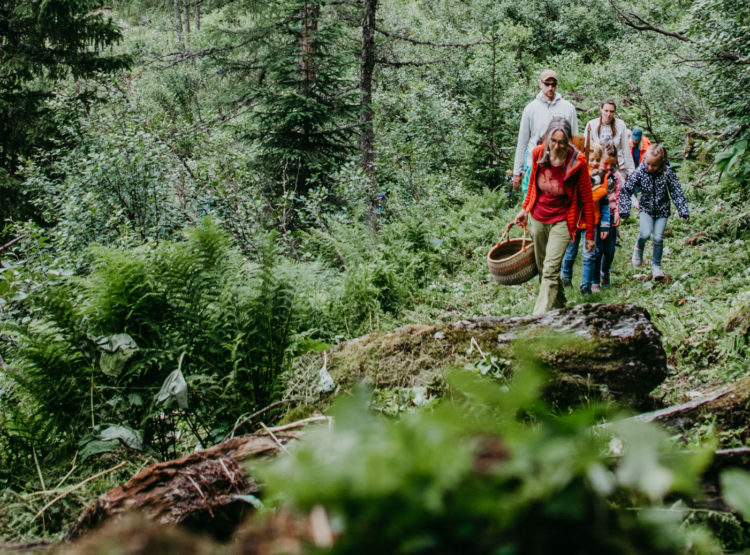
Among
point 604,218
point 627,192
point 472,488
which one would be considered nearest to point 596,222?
point 604,218

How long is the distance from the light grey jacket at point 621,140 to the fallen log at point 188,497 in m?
7.04

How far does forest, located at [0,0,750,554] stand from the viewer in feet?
2.34

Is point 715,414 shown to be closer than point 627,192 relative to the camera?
Yes

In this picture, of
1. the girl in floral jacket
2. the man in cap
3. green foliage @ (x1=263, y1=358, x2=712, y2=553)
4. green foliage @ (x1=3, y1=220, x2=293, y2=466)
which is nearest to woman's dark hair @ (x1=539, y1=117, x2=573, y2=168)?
the man in cap

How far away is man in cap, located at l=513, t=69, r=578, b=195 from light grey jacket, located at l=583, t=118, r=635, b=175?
522mm

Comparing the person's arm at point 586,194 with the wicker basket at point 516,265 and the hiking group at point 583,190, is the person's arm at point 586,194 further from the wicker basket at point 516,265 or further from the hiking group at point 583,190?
the wicker basket at point 516,265

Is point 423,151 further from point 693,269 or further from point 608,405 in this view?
point 608,405

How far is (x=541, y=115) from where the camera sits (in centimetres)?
716

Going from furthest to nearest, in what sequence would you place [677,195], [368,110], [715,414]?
[368,110], [677,195], [715,414]

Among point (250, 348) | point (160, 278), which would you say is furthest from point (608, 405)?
point (160, 278)

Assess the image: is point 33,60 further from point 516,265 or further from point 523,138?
point 516,265

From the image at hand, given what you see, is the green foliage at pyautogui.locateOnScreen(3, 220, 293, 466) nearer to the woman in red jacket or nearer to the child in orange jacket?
the woman in red jacket

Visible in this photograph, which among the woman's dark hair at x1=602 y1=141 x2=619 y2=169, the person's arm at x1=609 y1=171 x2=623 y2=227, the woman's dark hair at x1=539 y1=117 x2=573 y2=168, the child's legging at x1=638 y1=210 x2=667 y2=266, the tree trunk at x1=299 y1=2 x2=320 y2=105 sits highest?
the tree trunk at x1=299 y1=2 x2=320 y2=105

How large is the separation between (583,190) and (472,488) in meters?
5.31
